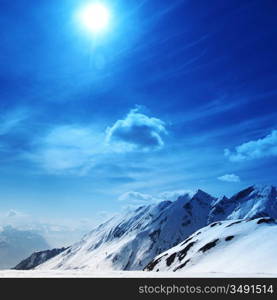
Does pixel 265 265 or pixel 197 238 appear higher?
pixel 197 238

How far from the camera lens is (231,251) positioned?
9894 cm

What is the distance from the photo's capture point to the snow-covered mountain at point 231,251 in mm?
76312

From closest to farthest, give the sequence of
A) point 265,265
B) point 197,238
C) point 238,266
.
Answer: point 265,265 < point 238,266 < point 197,238

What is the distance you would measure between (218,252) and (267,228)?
1536cm

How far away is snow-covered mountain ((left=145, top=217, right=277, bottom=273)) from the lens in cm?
7631
